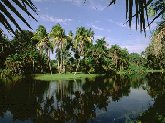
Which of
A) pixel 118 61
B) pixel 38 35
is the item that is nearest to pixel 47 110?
pixel 38 35

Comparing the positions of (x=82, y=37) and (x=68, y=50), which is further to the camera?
(x=68, y=50)

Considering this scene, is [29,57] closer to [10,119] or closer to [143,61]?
[10,119]

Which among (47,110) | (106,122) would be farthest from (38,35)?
(106,122)

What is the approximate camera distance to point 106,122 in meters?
22.5

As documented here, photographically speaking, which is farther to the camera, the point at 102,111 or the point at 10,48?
the point at 102,111

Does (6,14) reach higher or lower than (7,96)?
higher

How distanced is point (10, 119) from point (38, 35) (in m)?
69.2

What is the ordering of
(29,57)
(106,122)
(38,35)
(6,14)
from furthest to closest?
(38,35) → (29,57) → (106,122) → (6,14)

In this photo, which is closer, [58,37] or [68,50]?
[58,37]

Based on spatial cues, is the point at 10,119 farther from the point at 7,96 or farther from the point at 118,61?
the point at 118,61

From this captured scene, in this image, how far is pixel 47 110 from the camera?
28594 mm

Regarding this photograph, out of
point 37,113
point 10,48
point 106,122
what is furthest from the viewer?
point 37,113

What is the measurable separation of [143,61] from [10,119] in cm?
14196

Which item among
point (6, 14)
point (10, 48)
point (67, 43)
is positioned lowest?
point (10, 48)
